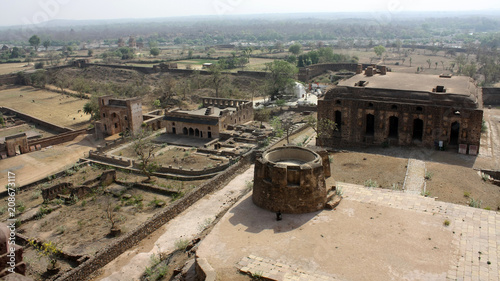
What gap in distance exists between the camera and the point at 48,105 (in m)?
65.2

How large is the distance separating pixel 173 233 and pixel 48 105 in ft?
175

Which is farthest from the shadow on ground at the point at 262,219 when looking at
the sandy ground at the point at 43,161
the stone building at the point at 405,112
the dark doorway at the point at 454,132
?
the sandy ground at the point at 43,161

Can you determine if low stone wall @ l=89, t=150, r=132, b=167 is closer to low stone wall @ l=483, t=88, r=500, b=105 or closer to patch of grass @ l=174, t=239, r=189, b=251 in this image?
patch of grass @ l=174, t=239, r=189, b=251

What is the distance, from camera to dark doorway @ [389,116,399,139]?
32031 millimetres

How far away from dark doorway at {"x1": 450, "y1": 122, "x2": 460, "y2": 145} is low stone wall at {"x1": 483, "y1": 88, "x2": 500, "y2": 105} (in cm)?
2747

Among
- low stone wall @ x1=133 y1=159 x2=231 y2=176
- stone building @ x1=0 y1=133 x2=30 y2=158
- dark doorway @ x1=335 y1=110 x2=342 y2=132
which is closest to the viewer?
low stone wall @ x1=133 y1=159 x2=231 y2=176

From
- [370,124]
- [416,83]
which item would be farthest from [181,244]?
[416,83]

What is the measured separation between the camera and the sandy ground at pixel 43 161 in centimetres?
3487

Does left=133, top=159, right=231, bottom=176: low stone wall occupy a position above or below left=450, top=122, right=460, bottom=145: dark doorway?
below

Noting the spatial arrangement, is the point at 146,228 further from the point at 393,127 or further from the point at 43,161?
the point at 43,161

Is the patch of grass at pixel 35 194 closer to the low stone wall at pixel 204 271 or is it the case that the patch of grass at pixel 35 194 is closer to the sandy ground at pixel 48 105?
the low stone wall at pixel 204 271

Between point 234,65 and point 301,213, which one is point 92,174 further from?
point 234,65

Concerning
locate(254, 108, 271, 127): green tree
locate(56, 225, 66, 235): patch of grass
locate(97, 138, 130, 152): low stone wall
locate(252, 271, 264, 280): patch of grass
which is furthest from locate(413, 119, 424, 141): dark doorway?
locate(97, 138, 130, 152): low stone wall

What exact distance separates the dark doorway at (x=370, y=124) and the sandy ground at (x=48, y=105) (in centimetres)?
3556
